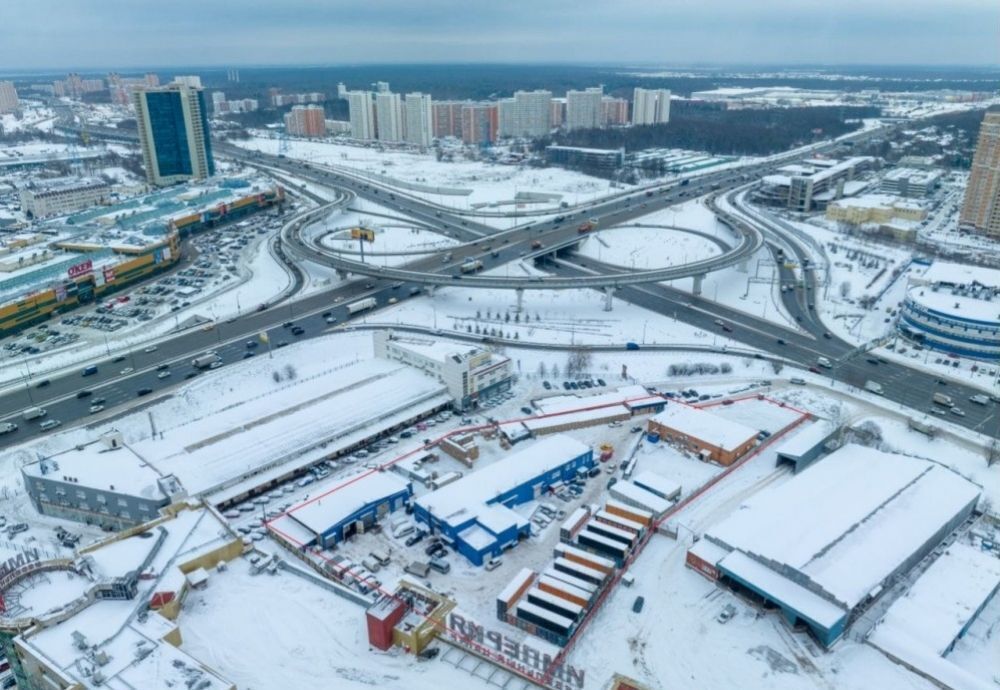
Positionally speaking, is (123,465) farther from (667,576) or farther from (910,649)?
(910,649)

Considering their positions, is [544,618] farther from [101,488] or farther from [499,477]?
[101,488]

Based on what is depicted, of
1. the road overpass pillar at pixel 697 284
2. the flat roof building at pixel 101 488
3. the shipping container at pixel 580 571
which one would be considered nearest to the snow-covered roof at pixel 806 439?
the shipping container at pixel 580 571

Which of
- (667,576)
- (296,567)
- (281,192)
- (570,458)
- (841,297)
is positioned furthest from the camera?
(281,192)

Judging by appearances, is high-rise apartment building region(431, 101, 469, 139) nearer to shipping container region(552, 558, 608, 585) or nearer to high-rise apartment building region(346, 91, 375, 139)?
high-rise apartment building region(346, 91, 375, 139)

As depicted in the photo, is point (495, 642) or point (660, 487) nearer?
point (495, 642)

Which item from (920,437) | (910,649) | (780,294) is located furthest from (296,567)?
(780,294)

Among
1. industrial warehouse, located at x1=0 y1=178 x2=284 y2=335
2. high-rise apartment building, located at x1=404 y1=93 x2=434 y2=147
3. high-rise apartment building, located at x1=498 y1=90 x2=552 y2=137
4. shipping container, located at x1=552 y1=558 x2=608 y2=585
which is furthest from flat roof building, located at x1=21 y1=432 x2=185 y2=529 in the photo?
high-rise apartment building, located at x1=498 y1=90 x2=552 y2=137

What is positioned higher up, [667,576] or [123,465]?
[123,465]
